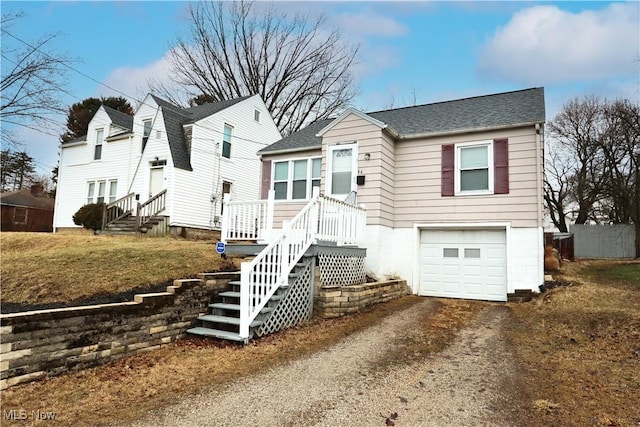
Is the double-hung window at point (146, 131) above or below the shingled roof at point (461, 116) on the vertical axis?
above

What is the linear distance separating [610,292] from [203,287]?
28.2 feet

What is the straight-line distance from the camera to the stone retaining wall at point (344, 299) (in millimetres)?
7484

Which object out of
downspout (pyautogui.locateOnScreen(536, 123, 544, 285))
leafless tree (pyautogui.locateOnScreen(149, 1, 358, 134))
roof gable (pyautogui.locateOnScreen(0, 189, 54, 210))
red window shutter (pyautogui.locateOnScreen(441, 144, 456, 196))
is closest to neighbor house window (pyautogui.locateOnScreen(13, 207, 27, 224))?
roof gable (pyautogui.locateOnScreen(0, 189, 54, 210))

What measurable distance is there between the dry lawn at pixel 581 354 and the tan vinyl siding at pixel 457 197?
84.8 inches

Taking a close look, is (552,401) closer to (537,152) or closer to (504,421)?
(504,421)

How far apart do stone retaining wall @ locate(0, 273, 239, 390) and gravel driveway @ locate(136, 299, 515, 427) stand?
1.66m

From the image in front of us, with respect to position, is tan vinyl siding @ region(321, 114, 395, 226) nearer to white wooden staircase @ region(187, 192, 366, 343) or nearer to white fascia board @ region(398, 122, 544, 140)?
white fascia board @ region(398, 122, 544, 140)

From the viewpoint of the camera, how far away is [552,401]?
381cm

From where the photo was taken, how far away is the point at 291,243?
23.2ft

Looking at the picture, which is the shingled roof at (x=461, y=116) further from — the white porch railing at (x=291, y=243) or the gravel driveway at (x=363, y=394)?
the gravel driveway at (x=363, y=394)

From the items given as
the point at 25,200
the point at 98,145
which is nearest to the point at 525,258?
the point at 98,145

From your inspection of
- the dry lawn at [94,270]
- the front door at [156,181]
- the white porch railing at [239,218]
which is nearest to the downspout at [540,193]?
the white porch railing at [239,218]

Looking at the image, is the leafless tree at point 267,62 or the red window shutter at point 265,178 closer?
the red window shutter at point 265,178

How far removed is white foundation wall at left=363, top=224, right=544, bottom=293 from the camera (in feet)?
29.7
